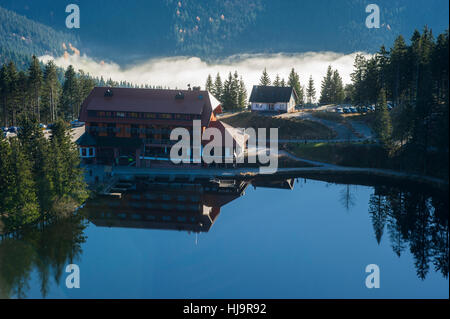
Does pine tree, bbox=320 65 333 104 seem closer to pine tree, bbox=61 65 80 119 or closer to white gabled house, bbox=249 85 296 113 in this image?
white gabled house, bbox=249 85 296 113

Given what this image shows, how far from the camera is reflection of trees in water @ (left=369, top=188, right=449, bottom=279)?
39.5m

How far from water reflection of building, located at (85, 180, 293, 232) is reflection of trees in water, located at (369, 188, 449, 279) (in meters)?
15.2

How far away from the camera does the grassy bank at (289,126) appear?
85625mm

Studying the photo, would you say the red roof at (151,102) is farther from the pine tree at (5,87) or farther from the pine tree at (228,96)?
the pine tree at (228,96)

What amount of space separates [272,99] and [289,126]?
1611 centimetres

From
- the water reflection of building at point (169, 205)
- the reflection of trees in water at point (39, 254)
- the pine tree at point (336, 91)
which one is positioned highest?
the pine tree at point (336, 91)

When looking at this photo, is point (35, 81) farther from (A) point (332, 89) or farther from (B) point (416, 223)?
(B) point (416, 223)

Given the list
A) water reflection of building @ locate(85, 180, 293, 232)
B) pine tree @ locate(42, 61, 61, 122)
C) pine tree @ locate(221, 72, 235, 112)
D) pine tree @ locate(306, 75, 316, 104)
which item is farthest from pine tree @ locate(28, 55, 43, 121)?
pine tree @ locate(306, 75, 316, 104)

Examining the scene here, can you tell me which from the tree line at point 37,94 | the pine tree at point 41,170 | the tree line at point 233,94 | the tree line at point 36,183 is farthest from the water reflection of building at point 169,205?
the tree line at point 233,94

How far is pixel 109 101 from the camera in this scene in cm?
7469

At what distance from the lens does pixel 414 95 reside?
74500 mm

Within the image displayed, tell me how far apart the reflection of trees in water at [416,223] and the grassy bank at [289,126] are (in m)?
26.5

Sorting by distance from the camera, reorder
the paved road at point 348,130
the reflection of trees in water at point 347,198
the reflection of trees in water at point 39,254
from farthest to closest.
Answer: the paved road at point 348,130
the reflection of trees in water at point 347,198
the reflection of trees in water at point 39,254
